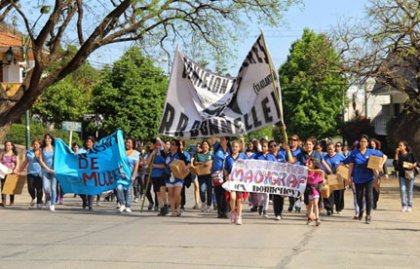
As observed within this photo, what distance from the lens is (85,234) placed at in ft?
44.0

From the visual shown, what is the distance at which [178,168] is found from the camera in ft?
54.4

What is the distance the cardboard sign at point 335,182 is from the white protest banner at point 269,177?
4.83ft

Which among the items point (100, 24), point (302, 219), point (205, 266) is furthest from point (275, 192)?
point (100, 24)

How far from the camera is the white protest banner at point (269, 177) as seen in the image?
15516mm

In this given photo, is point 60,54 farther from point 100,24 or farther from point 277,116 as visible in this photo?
point 277,116

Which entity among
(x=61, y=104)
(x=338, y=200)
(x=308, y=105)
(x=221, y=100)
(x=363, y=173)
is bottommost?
(x=338, y=200)

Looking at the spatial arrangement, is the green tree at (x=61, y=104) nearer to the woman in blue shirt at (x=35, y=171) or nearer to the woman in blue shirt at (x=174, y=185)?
the woman in blue shirt at (x=35, y=171)

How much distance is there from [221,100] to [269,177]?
6.63 feet

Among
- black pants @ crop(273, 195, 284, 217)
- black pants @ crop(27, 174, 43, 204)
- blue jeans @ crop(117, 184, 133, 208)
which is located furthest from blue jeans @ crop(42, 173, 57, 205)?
black pants @ crop(273, 195, 284, 217)

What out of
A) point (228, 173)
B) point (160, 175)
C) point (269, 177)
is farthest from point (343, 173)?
point (160, 175)

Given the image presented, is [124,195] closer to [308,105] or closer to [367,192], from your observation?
[367,192]

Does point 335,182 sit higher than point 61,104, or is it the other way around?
point 61,104

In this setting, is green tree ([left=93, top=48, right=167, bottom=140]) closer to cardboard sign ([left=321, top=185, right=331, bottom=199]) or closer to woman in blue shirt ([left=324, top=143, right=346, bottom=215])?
woman in blue shirt ([left=324, top=143, right=346, bottom=215])

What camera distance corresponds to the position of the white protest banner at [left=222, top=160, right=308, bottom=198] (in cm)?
1552
